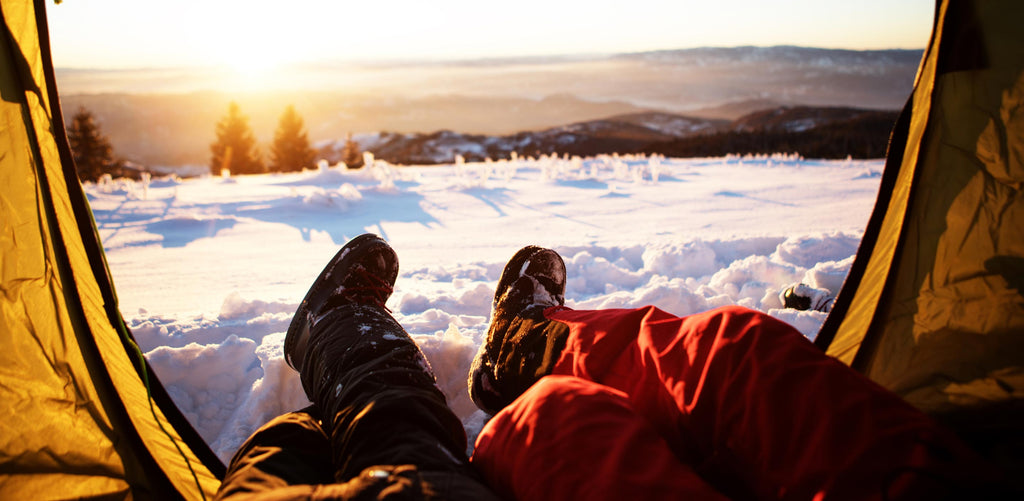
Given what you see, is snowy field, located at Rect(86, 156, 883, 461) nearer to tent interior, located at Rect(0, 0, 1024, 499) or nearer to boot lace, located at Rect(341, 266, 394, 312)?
boot lace, located at Rect(341, 266, 394, 312)

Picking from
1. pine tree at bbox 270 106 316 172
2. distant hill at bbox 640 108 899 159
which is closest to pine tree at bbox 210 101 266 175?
pine tree at bbox 270 106 316 172

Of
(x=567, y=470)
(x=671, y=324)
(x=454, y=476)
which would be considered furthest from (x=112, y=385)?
(x=671, y=324)

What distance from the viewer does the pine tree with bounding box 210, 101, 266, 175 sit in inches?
1406

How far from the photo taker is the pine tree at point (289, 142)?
36.3 m

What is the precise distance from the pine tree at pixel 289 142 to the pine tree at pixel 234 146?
163 cm

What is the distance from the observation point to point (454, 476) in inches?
43.2

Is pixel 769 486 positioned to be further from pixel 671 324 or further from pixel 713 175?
pixel 713 175

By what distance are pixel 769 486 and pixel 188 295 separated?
10.5 feet

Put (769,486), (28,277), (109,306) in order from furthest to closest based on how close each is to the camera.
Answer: (109,306) → (28,277) → (769,486)

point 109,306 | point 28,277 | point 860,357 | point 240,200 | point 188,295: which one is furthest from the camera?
point 240,200

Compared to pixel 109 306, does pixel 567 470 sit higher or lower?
lower

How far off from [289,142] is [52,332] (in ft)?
129

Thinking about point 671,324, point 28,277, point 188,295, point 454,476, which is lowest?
point 188,295

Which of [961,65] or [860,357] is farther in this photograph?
[860,357]
